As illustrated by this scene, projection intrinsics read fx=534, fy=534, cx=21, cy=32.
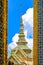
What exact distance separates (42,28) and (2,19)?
1435cm

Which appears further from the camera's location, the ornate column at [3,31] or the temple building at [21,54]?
the temple building at [21,54]

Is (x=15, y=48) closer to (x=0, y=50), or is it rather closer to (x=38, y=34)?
(x=38, y=34)

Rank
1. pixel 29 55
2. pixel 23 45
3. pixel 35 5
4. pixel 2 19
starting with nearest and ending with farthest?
pixel 2 19, pixel 35 5, pixel 29 55, pixel 23 45

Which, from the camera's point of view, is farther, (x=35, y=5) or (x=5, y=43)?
(x=35, y=5)

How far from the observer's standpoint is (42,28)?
5944 cm

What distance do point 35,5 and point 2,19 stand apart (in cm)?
1168

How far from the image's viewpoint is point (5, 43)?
156ft

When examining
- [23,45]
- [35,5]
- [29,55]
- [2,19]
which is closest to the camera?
[2,19]

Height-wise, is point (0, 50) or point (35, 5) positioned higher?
point (35, 5)

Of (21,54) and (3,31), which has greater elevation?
(3,31)

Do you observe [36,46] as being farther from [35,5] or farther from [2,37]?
[2,37]

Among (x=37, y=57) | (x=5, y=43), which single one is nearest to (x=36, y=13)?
(x=37, y=57)

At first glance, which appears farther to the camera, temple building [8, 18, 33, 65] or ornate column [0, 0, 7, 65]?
temple building [8, 18, 33, 65]

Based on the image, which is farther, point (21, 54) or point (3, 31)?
point (21, 54)
